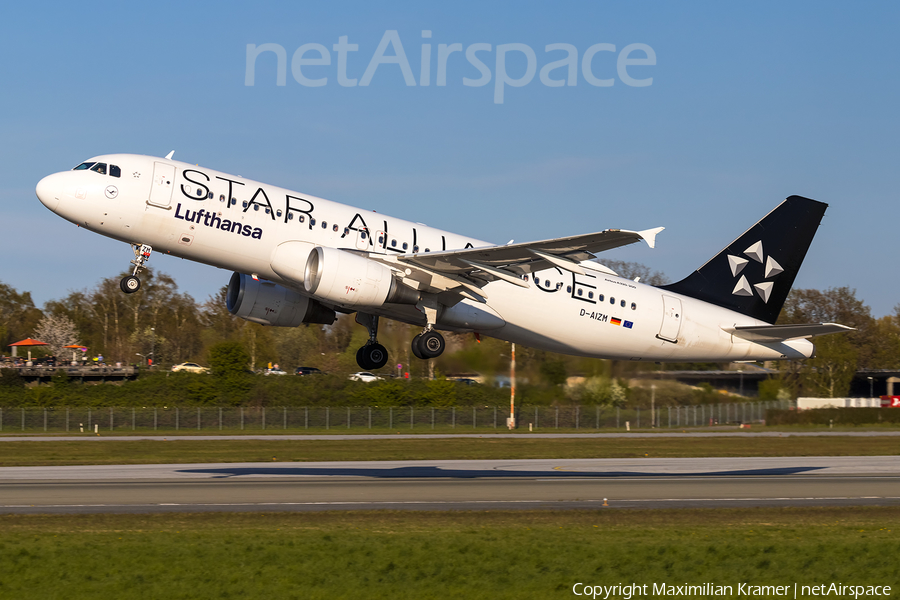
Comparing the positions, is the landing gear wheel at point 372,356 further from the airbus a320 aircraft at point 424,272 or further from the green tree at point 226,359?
the green tree at point 226,359

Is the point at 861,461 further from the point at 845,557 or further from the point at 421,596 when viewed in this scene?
the point at 421,596

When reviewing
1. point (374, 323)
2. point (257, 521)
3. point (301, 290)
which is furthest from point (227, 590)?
point (374, 323)

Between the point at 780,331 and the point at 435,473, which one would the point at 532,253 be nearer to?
the point at 780,331

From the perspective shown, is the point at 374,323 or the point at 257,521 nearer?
the point at 257,521

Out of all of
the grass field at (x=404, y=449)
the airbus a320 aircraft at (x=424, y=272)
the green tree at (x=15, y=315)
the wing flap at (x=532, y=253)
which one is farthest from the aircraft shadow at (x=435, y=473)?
the green tree at (x=15, y=315)

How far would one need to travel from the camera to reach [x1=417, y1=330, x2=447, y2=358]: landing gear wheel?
30578 mm

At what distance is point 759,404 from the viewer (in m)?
74.2

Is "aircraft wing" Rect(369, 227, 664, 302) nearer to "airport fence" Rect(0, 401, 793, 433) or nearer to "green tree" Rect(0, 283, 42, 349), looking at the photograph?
"airport fence" Rect(0, 401, 793, 433)

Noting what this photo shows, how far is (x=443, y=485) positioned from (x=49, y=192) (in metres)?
16.2

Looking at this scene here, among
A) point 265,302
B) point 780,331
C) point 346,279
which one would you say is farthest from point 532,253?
point 780,331

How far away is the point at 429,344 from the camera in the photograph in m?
30.6

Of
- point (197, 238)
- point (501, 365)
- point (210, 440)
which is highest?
point (197, 238)

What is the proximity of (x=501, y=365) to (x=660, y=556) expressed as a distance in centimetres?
2181

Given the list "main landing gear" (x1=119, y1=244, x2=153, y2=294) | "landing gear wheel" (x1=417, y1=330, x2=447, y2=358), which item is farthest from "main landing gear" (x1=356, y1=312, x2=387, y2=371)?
"main landing gear" (x1=119, y1=244, x2=153, y2=294)
